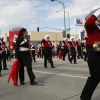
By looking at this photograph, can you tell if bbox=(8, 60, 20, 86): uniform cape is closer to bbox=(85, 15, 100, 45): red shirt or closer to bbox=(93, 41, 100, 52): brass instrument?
bbox=(85, 15, 100, 45): red shirt

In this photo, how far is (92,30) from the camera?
3959mm

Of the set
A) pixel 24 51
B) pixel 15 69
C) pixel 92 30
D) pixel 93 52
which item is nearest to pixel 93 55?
pixel 93 52

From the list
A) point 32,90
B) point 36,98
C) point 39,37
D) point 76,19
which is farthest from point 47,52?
point 39,37

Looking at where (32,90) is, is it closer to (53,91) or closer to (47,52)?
(53,91)

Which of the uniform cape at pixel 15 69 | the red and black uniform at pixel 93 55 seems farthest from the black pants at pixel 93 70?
the uniform cape at pixel 15 69

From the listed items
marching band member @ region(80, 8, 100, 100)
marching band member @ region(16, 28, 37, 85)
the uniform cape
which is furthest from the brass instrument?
the uniform cape

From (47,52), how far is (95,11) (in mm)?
9115

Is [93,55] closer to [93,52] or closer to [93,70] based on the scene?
[93,52]

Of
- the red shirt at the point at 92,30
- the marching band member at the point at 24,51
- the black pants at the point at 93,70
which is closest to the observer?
the red shirt at the point at 92,30

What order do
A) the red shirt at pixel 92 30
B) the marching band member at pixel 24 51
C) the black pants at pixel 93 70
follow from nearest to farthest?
the red shirt at pixel 92 30 → the black pants at pixel 93 70 → the marching band member at pixel 24 51

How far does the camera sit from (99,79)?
13.5ft

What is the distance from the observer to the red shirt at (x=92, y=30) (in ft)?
12.7

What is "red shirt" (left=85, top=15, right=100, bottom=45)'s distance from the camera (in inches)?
152

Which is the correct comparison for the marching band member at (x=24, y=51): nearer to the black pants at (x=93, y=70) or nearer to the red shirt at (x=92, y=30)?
the black pants at (x=93, y=70)
